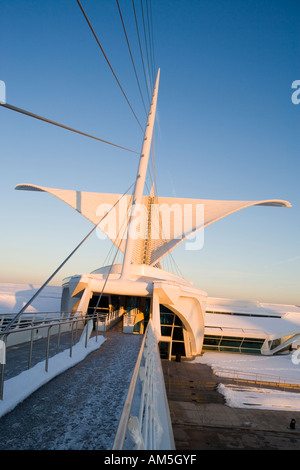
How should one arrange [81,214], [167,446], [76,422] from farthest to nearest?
[81,214], [76,422], [167,446]

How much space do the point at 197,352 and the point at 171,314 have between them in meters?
3.87

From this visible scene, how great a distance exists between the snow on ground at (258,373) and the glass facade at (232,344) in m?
0.68

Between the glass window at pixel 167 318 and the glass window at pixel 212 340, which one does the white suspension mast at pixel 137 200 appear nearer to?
the glass window at pixel 167 318

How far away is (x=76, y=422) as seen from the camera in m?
3.67

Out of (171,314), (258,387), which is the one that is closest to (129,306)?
(171,314)

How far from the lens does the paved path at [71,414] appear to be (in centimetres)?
317

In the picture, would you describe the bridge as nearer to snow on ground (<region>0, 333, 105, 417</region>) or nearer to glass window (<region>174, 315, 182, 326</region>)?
snow on ground (<region>0, 333, 105, 417</region>)

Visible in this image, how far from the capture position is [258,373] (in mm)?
20078

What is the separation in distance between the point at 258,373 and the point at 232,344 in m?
6.61

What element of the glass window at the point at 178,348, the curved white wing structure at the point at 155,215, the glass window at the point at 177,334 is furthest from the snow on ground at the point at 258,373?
the curved white wing structure at the point at 155,215

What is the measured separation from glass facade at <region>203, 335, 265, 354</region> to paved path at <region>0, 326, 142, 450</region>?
22.0m

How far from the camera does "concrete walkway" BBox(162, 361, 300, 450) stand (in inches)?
454

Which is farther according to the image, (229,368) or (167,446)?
(229,368)
